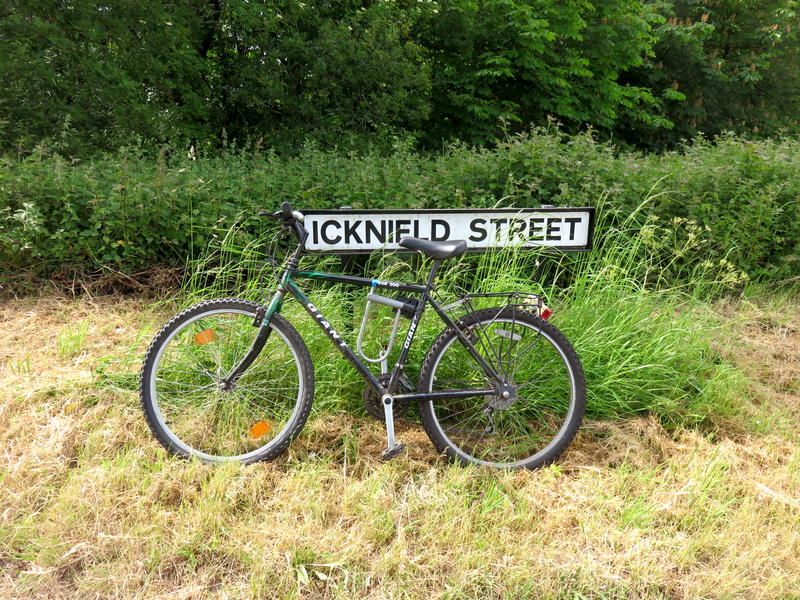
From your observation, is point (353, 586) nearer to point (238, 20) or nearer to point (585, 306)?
point (585, 306)

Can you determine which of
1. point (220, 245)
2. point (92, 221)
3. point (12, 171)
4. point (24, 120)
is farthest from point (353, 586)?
point (24, 120)

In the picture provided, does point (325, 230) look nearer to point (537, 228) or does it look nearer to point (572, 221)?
point (537, 228)

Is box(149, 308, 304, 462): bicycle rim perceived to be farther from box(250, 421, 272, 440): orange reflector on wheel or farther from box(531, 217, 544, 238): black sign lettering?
box(531, 217, 544, 238): black sign lettering

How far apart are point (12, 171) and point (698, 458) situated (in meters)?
4.71

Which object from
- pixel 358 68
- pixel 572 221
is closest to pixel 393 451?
pixel 572 221

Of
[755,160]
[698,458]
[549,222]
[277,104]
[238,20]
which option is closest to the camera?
[698,458]

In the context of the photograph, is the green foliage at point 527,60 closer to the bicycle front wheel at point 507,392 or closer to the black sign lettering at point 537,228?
the black sign lettering at point 537,228

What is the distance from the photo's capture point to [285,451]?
112 inches

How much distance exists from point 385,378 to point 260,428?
1.98 feet

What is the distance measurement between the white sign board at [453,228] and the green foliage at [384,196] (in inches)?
16.8

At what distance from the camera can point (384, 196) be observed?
4461mm

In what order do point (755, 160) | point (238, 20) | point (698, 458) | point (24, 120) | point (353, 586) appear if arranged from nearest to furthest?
point (353, 586)
point (698, 458)
point (755, 160)
point (24, 120)
point (238, 20)

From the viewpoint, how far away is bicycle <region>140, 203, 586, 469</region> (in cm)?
272

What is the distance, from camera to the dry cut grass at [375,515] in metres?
2.14
